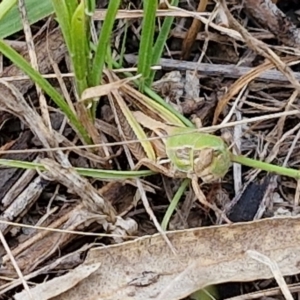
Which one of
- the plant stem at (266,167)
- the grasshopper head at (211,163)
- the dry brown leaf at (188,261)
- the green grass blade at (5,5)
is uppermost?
the green grass blade at (5,5)

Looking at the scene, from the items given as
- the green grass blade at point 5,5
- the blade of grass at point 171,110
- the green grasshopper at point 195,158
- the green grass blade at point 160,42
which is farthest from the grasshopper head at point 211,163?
the green grass blade at point 5,5

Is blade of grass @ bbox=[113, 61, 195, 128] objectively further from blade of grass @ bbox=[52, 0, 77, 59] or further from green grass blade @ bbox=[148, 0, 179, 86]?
blade of grass @ bbox=[52, 0, 77, 59]

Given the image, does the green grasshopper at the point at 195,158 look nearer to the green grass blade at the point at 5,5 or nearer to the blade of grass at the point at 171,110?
the blade of grass at the point at 171,110

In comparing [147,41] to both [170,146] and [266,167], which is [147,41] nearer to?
[170,146]

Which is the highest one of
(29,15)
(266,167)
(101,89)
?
(29,15)

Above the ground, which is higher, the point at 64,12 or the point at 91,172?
the point at 64,12

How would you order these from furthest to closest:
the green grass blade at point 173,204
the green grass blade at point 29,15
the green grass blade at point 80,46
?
1. the green grass blade at point 29,15
2. the green grass blade at point 173,204
3. the green grass blade at point 80,46

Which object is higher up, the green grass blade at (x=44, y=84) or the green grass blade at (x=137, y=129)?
the green grass blade at (x=44, y=84)

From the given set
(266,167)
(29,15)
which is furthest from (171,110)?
(29,15)
